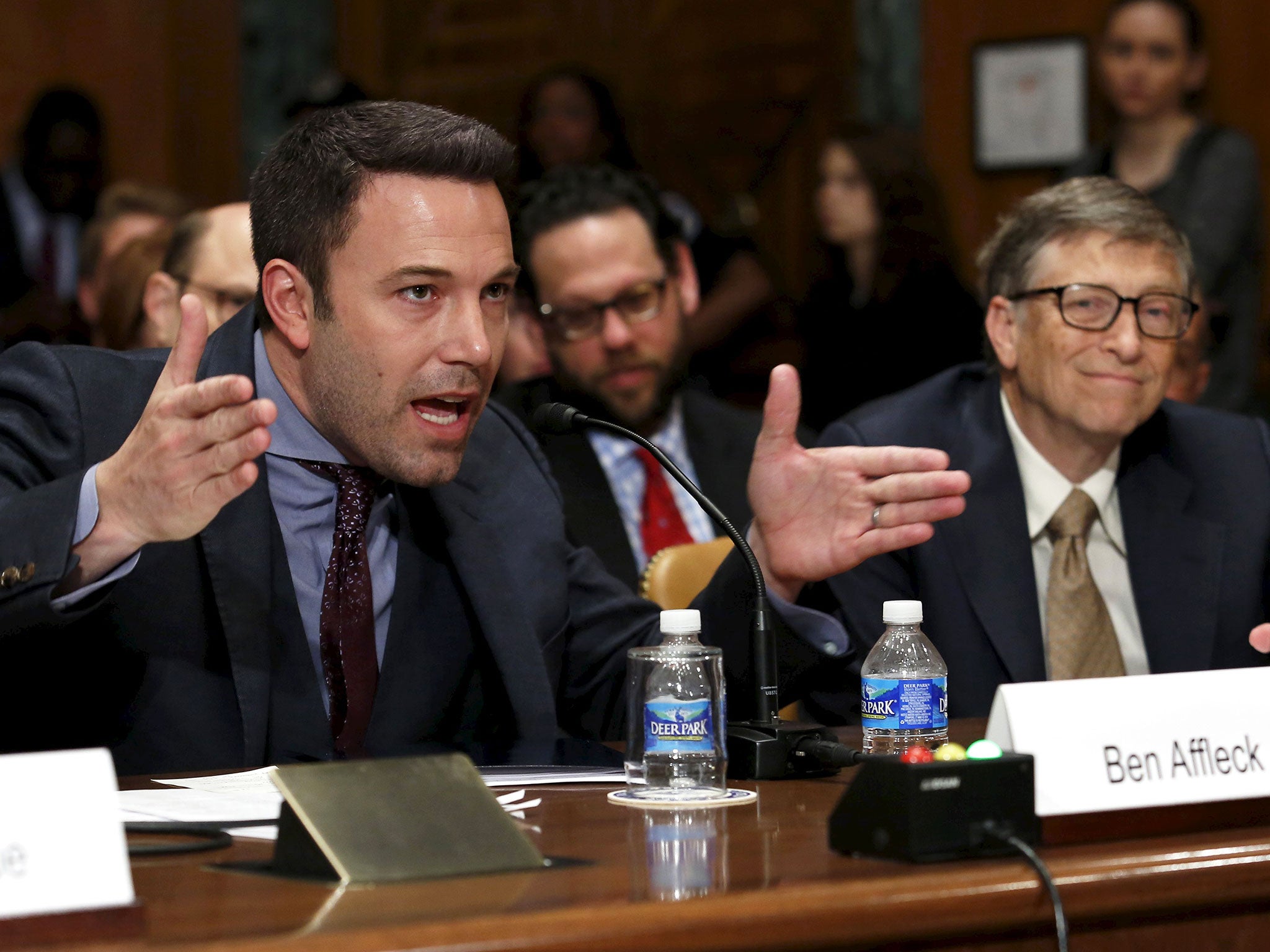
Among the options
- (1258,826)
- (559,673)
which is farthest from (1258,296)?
(1258,826)

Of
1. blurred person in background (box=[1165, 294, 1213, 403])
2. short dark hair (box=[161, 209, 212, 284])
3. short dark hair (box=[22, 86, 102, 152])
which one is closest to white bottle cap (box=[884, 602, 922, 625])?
blurred person in background (box=[1165, 294, 1213, 403])

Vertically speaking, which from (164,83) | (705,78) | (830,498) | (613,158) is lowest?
(830,498)

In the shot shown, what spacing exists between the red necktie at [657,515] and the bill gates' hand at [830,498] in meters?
1.51

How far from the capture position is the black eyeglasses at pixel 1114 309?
259cm

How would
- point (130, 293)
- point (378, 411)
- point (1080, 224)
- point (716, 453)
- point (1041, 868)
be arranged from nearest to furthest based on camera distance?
point (1041, 868)
point (378, 411)
point (1080, 224)
point (716, 453)
point (130, 293)

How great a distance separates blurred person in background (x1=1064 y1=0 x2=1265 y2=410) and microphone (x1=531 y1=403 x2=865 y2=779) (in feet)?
10.3

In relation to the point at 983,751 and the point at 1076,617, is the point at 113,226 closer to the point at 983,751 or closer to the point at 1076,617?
the point at 1076,617

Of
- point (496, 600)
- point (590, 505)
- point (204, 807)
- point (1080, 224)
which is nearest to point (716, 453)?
point (590, 505)

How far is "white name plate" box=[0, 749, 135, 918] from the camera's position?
97 cm

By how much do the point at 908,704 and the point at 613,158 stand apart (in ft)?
10.6

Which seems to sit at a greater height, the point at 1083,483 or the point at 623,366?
the point at 623,366

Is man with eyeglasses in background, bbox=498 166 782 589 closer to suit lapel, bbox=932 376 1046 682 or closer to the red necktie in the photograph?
the red necktie

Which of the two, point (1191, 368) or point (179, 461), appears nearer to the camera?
point (179, 461)

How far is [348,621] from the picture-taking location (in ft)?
6.57
